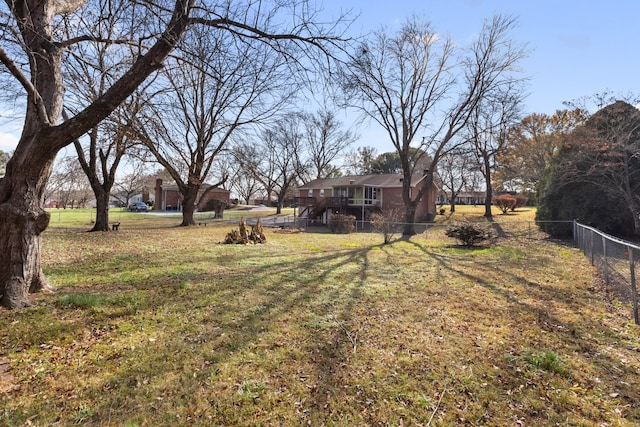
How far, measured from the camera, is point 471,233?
45.8 ft

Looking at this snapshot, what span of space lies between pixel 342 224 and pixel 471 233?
9624 millimetres

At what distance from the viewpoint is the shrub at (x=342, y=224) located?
21938mm

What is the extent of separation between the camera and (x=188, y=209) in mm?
22922

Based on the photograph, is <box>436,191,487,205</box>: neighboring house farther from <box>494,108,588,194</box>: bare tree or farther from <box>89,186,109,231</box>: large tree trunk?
<box>89,186,109,231</box>: large tree trunk

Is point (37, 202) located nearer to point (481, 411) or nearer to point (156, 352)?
point (156, 352)

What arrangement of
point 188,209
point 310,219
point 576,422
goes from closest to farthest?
point 576,422
point 188,209
point 310,219

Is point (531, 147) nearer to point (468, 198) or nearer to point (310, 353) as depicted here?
point (310, 353)

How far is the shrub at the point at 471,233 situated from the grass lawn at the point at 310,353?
6.74m

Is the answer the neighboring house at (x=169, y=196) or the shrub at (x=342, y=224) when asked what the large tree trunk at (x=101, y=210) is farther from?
the neighboring house at (x=169, y=196)

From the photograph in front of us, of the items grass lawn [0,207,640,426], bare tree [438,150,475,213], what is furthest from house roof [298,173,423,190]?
grass lawn [0,207,640,426]

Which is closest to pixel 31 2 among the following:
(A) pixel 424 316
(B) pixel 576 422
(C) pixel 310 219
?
(A) pixel 424 316

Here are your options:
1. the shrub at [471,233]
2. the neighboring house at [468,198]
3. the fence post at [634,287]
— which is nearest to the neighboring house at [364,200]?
the shrub at [471,233]

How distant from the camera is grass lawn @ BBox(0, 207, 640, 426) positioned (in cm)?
275

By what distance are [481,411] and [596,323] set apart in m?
3.70
